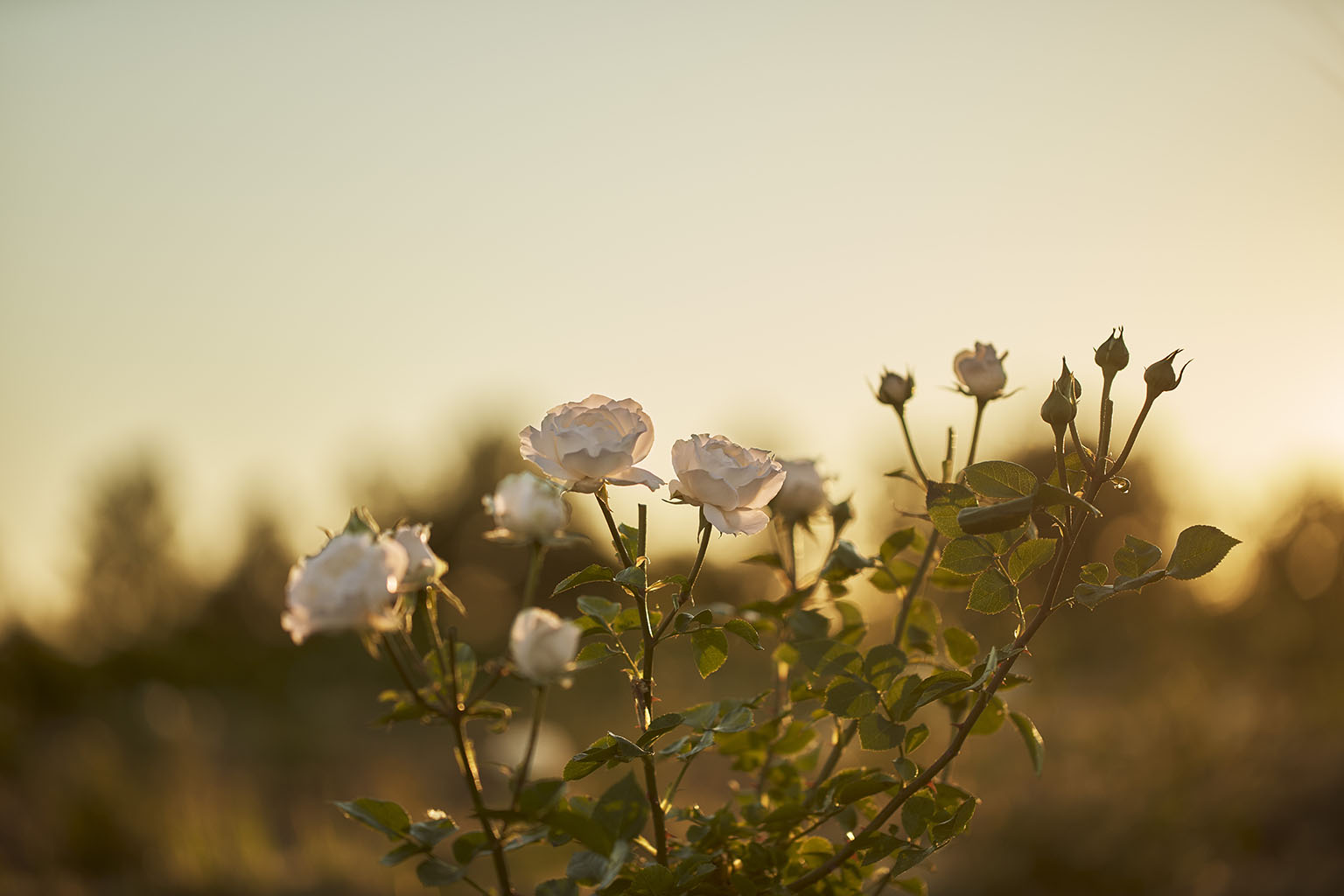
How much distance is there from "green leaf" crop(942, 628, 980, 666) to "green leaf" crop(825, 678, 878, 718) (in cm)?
15

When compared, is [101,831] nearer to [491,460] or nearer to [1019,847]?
[1019,847]

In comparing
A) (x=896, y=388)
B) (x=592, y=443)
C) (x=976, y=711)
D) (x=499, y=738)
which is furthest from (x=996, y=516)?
(x=499, y=738)

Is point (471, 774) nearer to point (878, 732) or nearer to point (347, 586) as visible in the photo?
point (347, 586)

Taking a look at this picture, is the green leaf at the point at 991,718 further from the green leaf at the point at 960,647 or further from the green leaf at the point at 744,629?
the green leaf at the point at 744,629

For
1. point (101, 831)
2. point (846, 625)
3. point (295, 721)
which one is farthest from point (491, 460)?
point (846, 625)

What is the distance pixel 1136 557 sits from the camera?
65 centimetres

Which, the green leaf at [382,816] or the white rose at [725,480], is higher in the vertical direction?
the white rose at [725,480]

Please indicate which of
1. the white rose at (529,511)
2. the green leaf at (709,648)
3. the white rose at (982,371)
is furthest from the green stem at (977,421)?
the white rose at (529,511)

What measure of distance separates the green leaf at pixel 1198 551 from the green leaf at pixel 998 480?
0.10 metres

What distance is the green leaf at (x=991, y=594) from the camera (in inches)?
26.4

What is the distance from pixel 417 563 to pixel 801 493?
1.56 feet

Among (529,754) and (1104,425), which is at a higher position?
(1104,425)

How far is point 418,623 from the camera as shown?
2.10 ft

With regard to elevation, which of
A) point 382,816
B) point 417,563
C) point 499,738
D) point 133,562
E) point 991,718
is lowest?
point 133,562
